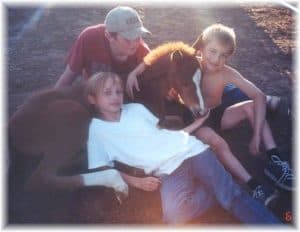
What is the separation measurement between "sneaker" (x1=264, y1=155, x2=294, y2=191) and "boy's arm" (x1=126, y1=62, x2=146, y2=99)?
3.21 ft

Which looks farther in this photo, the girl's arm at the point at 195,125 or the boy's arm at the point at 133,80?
the boy's arm at the point at 133,80

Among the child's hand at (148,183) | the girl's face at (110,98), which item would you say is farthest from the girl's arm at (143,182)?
the girl's face at (110,98)

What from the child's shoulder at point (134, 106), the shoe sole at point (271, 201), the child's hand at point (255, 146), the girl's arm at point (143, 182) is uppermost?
the child's shoulder at point (134, 106)

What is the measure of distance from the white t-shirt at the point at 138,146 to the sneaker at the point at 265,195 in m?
0.39

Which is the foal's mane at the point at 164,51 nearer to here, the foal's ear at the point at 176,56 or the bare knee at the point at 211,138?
the foal's ear at the point at 176,56

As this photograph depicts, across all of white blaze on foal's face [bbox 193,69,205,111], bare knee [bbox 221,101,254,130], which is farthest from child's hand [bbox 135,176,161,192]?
bare knee [bbox 221,101,254,130]

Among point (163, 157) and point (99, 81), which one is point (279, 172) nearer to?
point (163, 157)

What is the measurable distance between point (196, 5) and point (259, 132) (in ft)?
12.8

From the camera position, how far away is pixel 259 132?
330 cm

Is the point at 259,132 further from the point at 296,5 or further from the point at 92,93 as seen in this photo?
the point at 296,5

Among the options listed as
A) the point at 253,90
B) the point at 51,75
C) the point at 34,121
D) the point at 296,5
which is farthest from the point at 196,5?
the point at 34,121

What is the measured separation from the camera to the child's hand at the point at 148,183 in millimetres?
2918

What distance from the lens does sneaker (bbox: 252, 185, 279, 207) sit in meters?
2.89

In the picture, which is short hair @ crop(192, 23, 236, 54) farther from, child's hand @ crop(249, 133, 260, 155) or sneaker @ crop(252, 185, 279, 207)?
sneaker @ crop(252, 185, 279, 207)
